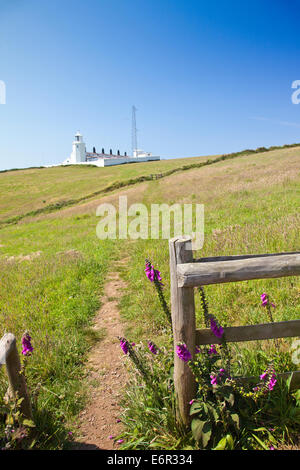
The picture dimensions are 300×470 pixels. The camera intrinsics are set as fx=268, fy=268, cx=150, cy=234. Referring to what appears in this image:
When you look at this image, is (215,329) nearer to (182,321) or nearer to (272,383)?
(182,321)

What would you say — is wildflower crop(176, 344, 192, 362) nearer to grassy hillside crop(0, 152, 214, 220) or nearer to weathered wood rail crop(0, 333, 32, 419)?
weathered wood rail crop(0, 333, 32, 419)

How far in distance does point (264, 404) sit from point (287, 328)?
3.00 feet

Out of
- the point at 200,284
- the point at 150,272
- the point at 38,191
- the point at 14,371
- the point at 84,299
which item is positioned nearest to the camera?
the point at 200,284

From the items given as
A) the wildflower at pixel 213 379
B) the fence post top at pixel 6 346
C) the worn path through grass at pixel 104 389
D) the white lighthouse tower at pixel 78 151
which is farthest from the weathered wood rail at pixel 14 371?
the white lighthouse tower at pixel 78 151

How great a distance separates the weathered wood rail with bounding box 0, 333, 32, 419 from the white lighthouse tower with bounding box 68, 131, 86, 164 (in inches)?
4028

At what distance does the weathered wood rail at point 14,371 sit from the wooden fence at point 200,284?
62.6 inches

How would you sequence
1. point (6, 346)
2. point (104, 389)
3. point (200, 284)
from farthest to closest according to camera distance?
point (104, 389), point (6, 346), point (200, 284)

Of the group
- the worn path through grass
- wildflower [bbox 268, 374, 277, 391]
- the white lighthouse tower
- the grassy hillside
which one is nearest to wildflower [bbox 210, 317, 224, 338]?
wildflower [bbox 268, 374, 277, 391]

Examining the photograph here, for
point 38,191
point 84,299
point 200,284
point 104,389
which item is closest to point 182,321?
point 200,284

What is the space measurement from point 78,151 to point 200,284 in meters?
103

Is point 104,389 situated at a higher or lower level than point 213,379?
lower

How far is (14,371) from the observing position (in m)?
2.69

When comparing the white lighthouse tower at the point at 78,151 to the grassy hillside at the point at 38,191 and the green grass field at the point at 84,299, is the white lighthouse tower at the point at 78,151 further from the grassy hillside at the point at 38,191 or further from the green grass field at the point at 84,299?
the green grass field at the point at 84,299
